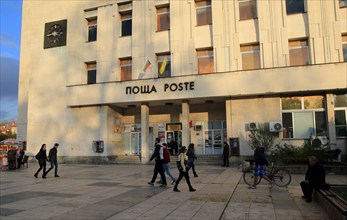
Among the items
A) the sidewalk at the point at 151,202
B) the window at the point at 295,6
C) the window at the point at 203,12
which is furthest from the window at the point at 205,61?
the sidewalk at the point at 151,202

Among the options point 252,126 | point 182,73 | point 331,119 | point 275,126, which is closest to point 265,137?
point 275,126

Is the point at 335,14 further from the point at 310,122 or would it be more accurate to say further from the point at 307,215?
the point at 307,215

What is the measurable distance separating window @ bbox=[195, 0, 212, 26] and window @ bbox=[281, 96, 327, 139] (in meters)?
8.35

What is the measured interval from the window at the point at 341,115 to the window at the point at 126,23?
17.0 metres

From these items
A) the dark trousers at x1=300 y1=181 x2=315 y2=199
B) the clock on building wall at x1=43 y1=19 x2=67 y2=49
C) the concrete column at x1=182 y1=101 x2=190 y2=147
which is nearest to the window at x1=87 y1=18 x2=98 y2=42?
the clock on building wall at x1=43 y1=19 x2=67 y2=49

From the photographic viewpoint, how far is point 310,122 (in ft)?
70.3

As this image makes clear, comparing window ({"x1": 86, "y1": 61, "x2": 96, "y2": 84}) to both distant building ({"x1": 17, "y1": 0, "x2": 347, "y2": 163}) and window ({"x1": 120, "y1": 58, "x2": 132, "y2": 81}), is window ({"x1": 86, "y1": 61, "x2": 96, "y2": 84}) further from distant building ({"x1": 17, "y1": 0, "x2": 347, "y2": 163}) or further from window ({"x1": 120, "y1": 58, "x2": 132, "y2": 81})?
window ({"x1": 120, "y1": 58, "x2": 132, "y2": 81})

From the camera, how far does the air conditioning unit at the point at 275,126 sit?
833 inches

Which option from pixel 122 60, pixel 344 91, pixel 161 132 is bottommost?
pixel 161 132

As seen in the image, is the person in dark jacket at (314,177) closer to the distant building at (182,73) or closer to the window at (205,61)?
the distant building at (182,73)

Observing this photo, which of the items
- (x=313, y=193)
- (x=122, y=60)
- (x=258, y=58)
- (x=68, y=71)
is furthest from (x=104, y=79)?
(x=313, y=193)

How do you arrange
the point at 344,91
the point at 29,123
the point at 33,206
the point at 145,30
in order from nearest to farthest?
the point at 33,206, the point at 344,91, the point at 145,30, the point at 29,123

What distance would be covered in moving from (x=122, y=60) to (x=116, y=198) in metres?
18.4

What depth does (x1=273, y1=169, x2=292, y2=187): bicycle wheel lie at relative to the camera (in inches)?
455
